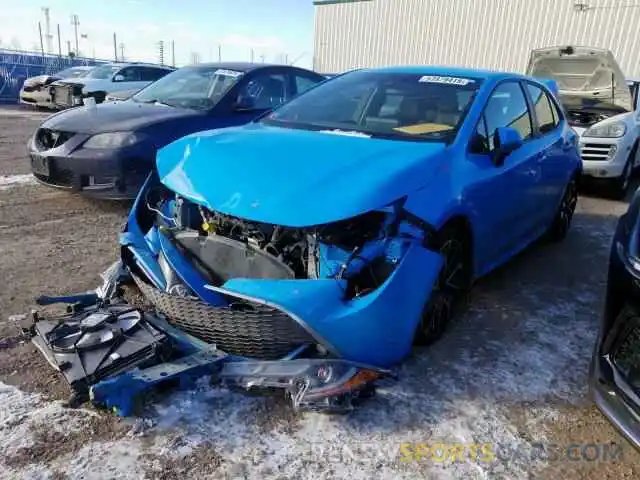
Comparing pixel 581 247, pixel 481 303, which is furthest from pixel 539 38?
pixel 481 303

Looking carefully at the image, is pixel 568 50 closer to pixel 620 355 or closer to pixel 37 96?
pixel 620 355

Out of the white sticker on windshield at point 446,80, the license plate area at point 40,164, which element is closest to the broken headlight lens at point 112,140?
the license plate area at point 40,164

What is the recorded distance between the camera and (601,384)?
2.26m

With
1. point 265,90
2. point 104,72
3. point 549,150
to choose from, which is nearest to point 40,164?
point 265,90

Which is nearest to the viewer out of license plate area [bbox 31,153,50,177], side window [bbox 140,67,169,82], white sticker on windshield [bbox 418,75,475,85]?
white sticker on windshield [bbox 418,75,475,85]

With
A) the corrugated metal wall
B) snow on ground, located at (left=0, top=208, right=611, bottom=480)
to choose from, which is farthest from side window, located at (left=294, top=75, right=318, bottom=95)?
the corrugated metal wall

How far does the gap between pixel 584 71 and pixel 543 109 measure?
4.85 m

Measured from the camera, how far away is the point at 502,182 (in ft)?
11.3

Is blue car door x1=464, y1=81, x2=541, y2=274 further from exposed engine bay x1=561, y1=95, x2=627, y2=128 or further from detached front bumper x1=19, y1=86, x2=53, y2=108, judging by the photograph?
Result: detached front bumper x1=19, y1=86, x2=53, y2=108

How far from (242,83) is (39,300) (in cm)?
368

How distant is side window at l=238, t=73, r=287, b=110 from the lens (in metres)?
5.96

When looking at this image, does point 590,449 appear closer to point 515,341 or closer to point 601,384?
point 601,384

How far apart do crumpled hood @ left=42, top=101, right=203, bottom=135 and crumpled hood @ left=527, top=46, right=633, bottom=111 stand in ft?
19.8

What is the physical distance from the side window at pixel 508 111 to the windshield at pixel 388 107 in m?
0.17
